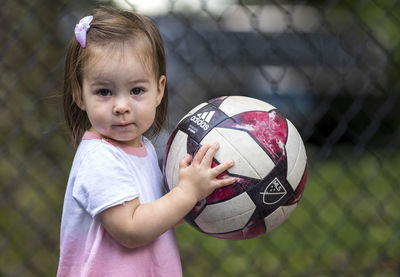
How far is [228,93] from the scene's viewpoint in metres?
4.22

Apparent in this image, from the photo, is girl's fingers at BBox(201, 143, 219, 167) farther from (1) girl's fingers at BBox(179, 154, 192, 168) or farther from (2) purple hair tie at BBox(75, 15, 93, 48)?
(2) purple hair tie at BBox(75, 15, 93, 48)

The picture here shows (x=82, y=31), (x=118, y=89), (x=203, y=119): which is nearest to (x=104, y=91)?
(x=118, y=89)

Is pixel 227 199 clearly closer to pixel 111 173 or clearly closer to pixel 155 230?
pixel 155 230

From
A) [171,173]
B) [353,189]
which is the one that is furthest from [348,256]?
[171,173]

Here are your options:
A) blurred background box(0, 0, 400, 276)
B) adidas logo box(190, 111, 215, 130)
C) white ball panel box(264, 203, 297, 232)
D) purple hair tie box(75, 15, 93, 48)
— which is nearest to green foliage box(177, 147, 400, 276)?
blurred background box(0, 0, 400, 276)

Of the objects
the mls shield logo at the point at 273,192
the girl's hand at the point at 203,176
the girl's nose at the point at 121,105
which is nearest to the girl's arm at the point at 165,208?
the girl's hand at the point at 203,176

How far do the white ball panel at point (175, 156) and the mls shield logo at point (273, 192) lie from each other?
23 centimetres

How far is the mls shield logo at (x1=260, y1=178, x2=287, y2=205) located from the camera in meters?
1.49

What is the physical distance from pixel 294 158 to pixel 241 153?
0.56 feet

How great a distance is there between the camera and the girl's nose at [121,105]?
1428 millimetres

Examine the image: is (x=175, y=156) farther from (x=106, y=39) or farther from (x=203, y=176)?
(x=106, y=39)

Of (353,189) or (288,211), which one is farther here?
(353,189)

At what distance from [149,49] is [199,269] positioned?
6.39ft

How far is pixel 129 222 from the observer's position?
4.61 ft
